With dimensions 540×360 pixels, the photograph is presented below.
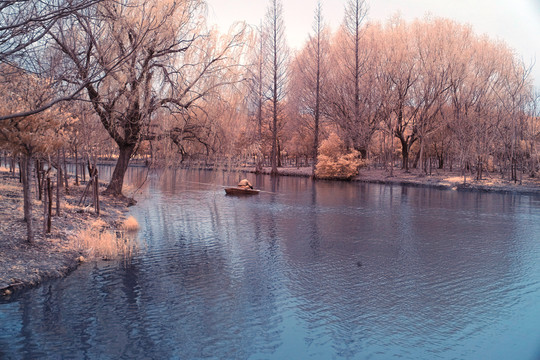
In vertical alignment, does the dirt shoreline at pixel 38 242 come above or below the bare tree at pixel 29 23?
below

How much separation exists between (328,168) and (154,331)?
3945cm

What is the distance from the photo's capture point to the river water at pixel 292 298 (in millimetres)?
7414

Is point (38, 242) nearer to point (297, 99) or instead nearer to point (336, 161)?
point (336, 161)

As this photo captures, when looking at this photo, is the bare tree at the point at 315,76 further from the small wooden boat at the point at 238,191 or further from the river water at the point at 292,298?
the river water at the point at 292,298

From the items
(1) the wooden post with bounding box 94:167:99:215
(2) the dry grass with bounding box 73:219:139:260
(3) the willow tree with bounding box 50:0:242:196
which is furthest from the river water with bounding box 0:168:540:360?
(3) the willow tree with bounding box 50:0:242:196

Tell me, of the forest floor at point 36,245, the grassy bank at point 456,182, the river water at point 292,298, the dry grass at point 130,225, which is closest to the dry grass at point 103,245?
the forest floor at point 36,245

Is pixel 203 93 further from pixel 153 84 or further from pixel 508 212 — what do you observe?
pixel 508 212

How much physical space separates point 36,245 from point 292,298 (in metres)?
6.23

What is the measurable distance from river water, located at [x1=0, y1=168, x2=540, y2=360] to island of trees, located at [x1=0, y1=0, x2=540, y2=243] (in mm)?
3452

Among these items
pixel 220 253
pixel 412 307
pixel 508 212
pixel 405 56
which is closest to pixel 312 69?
pixel 405 56

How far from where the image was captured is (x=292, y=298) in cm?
957

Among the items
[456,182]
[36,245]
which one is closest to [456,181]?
[456,182]

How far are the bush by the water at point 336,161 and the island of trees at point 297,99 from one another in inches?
5.8

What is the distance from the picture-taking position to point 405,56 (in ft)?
145
